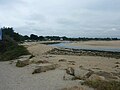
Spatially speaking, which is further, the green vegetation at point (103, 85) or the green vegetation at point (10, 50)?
the green vegetation at point (10, 50)

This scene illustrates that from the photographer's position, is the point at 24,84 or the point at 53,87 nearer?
the point at 53,87

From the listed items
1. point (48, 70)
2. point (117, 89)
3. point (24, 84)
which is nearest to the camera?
point (117, 89)

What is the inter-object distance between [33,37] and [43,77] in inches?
5746

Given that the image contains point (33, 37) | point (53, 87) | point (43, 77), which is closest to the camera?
point (53, 87)

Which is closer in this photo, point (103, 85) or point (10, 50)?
point (103, 85)

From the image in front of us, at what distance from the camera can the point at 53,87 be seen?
13.7m

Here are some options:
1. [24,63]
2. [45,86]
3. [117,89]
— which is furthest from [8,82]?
[24,63]

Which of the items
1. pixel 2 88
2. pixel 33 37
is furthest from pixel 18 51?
Result: pixel 33 37

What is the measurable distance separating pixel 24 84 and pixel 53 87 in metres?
2.11

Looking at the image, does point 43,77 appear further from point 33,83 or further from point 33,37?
point 33,37

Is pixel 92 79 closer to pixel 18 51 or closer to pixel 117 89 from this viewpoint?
pixel 117 89

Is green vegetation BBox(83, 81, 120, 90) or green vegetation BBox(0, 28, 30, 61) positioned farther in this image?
green vegetation BBox(0, 28, 30, 61)

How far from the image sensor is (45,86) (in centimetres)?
1411

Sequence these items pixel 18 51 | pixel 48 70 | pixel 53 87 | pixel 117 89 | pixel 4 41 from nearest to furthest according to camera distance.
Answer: pixel 117 89 → pixel 53 87 → pixel 48 70 → pixel 18 51 → pixel 4 41
